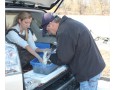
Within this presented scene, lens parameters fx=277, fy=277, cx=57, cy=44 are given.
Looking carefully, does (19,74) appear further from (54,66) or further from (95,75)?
(95,75)

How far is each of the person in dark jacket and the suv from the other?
26 cm

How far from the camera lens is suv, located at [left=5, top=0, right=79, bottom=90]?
253cm

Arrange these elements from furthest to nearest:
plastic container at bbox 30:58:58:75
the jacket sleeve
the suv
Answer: plastic container at bbox 30:58:58:75
the jacket sleeve
the suv

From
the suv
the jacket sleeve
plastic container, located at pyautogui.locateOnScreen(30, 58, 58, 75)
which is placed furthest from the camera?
plastic container, located at pyautogui.locateOnScreen(30, 58, 58, 75)

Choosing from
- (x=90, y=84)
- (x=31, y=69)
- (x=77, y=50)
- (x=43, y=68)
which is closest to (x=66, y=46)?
(x=77, y=50)

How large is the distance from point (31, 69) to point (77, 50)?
73 centimetres

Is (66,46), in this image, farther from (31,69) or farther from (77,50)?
(31,69)

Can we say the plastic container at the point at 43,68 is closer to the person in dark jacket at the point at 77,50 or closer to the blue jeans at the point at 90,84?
the person in dark jacket at the point at 77,50

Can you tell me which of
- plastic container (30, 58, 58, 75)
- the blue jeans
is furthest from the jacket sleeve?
the blue jeans

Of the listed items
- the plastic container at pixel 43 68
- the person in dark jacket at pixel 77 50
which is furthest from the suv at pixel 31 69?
the person in dark jacket at pixel 77 50

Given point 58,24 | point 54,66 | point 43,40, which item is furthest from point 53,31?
point 43,40

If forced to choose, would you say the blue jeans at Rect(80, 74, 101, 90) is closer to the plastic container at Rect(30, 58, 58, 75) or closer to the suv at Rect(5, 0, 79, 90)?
the suv at Rect(5, 0, 79, 90)

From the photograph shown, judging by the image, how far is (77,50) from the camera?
3.01m

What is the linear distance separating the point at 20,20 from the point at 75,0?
1412 centimetres
